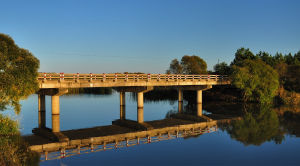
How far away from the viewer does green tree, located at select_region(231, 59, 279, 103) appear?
161 feet

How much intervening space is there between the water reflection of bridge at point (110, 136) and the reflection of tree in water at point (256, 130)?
2.34 meters

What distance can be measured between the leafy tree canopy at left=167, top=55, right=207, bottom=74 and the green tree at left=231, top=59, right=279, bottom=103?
4954cm

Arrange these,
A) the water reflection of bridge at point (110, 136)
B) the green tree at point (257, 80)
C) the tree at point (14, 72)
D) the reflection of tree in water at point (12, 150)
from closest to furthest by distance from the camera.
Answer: the reflection of tree in water at point (12, 150)
the water reflection of bridge at point (110, 136)
the tree at point (14, 72)
the green tree at point (257, 80)

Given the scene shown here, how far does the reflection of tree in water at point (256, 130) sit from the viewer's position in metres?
23.0

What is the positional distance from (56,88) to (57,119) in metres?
3.74

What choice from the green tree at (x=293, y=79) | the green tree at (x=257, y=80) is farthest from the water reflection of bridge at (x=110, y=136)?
the green tree at (x=293, y=79)

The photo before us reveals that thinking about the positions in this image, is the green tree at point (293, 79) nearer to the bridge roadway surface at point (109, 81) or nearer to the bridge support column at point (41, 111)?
the bridge roadway surface at point (109, 81)

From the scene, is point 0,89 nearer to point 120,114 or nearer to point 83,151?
point 83,151

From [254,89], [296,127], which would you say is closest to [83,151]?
[296,127]

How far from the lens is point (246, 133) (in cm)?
2542

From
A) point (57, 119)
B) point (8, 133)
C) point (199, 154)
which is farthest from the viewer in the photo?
point (57, 119)

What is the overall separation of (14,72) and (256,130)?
2303cm

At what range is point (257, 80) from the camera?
49.4 m

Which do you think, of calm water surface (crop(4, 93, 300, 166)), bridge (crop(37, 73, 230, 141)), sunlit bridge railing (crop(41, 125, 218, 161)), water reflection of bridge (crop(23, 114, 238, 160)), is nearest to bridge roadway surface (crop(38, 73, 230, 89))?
bridge (crop(37, 73, 230, 141))
